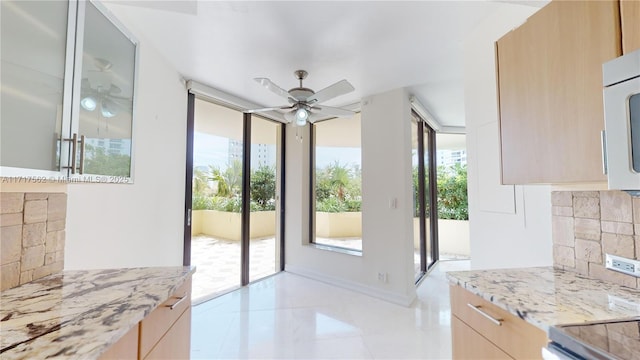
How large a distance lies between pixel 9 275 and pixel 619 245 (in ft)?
8.68

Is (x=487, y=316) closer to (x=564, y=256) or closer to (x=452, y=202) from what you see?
(x=564, y=256)

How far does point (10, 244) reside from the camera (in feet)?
3.51

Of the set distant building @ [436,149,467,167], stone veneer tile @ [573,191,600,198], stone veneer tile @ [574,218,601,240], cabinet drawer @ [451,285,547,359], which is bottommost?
cabinet drawer @ [451,285,547,359]

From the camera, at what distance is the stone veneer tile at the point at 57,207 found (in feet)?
4.14

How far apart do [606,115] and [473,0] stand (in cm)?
127

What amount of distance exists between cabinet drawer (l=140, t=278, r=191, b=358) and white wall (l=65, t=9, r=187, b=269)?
84cm

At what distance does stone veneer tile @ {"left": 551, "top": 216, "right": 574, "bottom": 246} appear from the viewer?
1.34 metres

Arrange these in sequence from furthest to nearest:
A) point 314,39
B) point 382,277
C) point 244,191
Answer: point 244,191 < point 382,277 < point 314,39

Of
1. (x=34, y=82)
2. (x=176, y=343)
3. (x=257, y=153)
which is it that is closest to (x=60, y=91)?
(x=34, y=82)

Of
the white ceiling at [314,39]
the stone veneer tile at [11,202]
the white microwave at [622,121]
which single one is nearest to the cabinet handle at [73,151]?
the stone veneer tile at [11,202]

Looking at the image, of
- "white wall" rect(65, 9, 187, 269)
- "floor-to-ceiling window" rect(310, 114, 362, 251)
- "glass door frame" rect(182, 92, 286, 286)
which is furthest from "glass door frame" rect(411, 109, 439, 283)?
"white wall" rect(65, 9, 187, 269)

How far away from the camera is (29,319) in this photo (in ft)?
2.67

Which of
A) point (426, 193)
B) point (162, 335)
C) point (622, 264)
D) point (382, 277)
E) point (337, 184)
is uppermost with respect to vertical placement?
point (337, 184)

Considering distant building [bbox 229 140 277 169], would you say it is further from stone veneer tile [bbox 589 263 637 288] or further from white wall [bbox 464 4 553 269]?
stone veneer tile [bbox 589 263 637 288]
